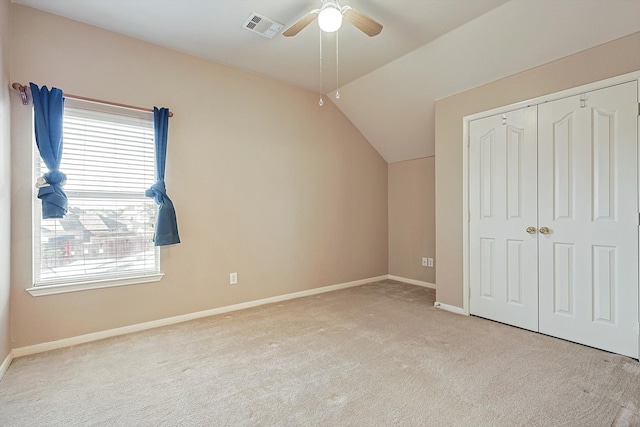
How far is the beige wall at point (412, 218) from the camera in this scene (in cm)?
471

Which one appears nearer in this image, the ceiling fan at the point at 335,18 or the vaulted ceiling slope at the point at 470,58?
the ceiling fan at the point at 335,18

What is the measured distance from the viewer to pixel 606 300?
2574 mm

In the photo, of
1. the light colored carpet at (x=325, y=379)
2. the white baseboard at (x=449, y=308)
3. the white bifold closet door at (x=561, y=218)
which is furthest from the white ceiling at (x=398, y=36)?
the light colored carpet at (x=325, y=379)

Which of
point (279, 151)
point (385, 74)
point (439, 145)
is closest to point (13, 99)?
point (279, 151)

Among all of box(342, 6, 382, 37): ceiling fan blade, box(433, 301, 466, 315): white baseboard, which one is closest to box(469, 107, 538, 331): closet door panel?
box(433, 301, 466, 315): white baseboard

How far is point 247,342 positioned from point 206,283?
39.2 inches

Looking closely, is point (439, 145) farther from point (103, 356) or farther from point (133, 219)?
point (103, 356)

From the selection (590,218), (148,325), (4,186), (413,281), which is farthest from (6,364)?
(590,218)

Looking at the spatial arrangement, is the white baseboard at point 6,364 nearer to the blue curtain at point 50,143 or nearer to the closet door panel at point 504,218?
the blue curtain at point 50,143

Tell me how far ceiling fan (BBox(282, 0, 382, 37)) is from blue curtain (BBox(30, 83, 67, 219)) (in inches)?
78.5

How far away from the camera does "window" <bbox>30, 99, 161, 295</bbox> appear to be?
8.88 feet

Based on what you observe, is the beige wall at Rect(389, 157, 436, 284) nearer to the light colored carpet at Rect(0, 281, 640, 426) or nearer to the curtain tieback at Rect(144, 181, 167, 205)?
the light colored carpet at Rect(0, 281, 640, 426)

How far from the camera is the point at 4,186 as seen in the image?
2346mm

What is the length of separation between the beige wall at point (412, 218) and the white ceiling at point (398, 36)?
0.96m
